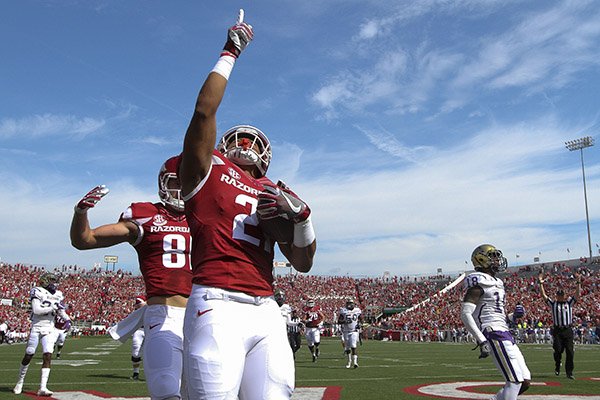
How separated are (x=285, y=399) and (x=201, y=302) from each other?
670mm

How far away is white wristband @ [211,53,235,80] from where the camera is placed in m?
3.02

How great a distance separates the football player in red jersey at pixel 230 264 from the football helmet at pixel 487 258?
4467mm

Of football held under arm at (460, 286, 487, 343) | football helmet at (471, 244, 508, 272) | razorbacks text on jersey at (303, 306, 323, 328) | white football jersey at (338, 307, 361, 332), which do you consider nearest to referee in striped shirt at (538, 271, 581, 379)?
white football jersey at (338, 307, 361, 332)

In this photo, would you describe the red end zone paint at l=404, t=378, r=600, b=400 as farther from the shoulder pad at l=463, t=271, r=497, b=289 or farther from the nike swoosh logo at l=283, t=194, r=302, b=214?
the nike swoosh logo at l=283, t=194, r=302, b=214

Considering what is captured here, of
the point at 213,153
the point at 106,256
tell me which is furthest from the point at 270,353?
the point at 106,256

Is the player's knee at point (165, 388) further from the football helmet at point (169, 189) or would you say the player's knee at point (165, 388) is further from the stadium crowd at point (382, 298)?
the stadium crowd at point (382, 298)

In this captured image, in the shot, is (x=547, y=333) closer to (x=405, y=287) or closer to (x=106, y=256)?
(x=405, y=287)

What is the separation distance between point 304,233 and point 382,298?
6126cm

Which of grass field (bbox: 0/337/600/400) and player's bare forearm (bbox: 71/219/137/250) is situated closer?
player's bare forearm (bbox: 71/219/137/250)

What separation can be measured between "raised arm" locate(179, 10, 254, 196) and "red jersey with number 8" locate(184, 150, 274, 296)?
0.30 feet

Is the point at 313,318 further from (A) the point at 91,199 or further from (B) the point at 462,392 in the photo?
(A) the point at 91,199

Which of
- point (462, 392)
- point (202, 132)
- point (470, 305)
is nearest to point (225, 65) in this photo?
point (202, 132)

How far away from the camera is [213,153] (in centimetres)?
320

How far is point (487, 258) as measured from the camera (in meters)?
7.12
